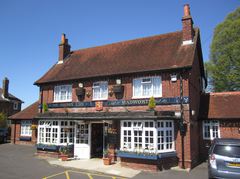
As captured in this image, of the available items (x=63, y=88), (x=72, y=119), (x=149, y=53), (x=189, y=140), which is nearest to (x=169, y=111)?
(x=189, y=140)

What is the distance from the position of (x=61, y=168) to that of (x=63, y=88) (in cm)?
744

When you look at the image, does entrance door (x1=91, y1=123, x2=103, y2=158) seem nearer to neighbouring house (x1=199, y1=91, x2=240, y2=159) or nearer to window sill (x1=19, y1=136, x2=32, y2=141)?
neighbouring house (x1=199, y1=91, x2=240, y2=159)

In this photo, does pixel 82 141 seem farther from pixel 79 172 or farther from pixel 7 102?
pixel 7 102

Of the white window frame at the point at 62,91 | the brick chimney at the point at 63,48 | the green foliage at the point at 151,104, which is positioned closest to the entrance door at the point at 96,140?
the white window frame at the point at 62,91

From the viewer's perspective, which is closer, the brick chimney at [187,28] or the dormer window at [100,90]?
the brick chimney at [187,28]

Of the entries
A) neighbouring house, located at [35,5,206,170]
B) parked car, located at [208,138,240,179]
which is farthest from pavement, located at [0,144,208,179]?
parked car, located at [208,138,240,179]

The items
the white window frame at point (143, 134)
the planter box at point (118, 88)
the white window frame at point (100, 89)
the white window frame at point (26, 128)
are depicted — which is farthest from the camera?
the white window frame at point (26, 128)

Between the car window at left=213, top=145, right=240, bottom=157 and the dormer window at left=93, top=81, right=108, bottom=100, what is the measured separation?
9484 millimetres

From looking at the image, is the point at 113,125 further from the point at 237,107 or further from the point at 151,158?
the point at 237,107

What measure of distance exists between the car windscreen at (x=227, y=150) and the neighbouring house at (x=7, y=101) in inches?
1466

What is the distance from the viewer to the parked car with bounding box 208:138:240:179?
915cm

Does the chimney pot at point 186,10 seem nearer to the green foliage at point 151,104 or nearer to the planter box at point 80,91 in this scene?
the green foliage at point 151,104

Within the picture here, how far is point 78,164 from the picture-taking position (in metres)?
15.0

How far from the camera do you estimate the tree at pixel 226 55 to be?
2719 centimetres
